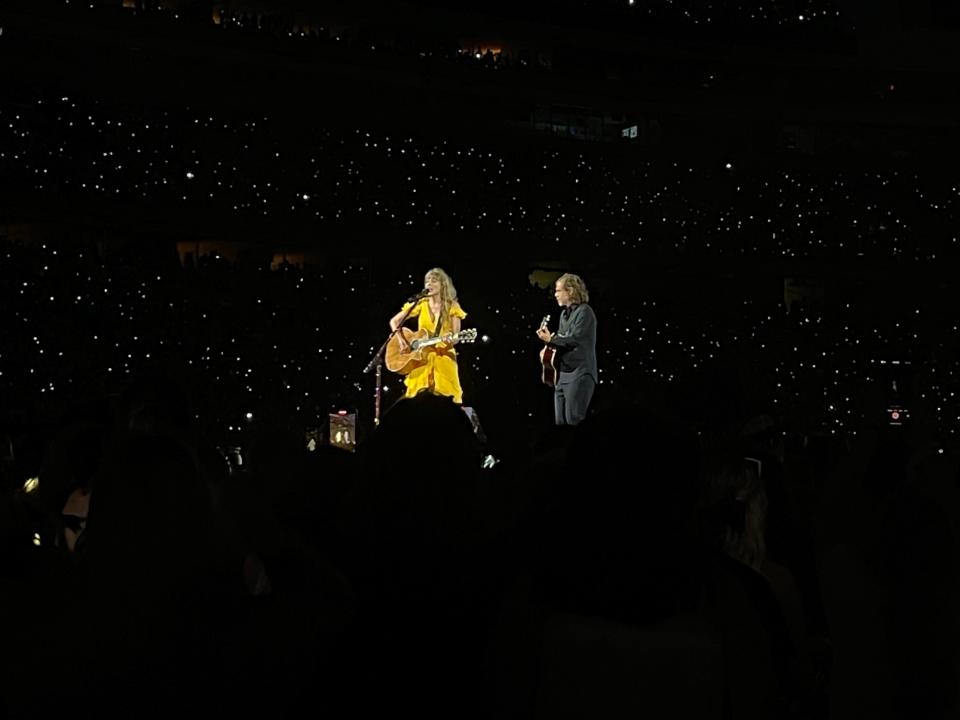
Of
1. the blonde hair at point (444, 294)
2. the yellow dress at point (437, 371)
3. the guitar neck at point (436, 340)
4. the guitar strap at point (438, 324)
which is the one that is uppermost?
the blonde hair at point (444, 294)

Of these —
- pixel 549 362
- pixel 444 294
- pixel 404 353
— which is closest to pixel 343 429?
pixel 404 353

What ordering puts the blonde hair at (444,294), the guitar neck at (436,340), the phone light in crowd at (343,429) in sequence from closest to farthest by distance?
the guitar neck at (436,340), the blonde hair at (444,294), the phone light in crowd at (343,429)

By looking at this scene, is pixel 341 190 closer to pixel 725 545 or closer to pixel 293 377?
pixel 293 377

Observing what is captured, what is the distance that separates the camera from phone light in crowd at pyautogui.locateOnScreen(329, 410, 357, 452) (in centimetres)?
1282

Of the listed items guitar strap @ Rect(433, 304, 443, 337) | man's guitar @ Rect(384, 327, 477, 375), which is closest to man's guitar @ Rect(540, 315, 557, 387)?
man's guitar @ Rect(384, 327, 477, 375)

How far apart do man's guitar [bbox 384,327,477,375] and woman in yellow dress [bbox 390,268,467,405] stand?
0.14 ft

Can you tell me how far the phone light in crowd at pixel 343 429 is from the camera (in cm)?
1282

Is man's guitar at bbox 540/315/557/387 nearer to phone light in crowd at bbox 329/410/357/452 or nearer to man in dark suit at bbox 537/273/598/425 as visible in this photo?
man in dark suit at bbox 537/273/598/425

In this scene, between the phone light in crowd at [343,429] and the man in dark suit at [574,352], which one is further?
the phone light in crowd at [343,429]

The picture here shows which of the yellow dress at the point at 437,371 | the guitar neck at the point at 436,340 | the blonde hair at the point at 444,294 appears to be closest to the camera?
Result: the guitar neck at the point at 436,340

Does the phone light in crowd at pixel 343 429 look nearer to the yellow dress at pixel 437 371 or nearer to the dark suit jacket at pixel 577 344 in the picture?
the yellow dress at pixel 437 371

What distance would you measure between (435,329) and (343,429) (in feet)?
4.69

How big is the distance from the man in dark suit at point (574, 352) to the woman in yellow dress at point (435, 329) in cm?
91

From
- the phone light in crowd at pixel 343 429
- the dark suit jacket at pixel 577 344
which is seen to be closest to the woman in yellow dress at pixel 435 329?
the phone light in crowd at pixel 343 429
